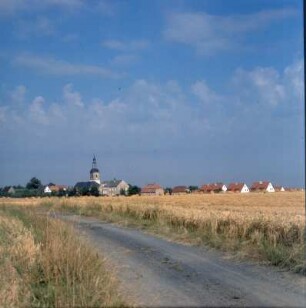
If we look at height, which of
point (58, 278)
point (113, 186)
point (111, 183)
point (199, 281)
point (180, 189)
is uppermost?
point (111, 183)

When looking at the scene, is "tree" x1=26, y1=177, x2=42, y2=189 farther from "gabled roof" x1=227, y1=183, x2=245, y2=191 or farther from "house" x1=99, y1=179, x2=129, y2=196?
"gabled roof" x1=227, y1=183, x2=245, y2=191

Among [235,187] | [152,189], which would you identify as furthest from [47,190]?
[235,187]

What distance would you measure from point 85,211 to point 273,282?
3315cm

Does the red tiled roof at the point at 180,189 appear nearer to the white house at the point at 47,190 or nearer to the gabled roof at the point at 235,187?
the gabled roof at the point at 235,187

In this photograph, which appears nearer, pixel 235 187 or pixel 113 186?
pixel 235 187

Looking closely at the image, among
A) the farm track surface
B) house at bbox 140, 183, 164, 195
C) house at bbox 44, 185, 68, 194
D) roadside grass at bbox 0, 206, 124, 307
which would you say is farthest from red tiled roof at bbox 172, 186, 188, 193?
roadside grass at bbox 0, 206, 124, 307

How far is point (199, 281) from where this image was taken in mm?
10570

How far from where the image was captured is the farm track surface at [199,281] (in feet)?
28.9

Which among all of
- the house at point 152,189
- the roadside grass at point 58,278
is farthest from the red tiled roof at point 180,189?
the roadside grass at point 58,278

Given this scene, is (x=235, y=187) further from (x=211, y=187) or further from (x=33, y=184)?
(x=33, y=184)

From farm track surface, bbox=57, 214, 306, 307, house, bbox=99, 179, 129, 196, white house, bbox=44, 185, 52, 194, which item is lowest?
farm track surface, bbox=57, 214, 306, 307

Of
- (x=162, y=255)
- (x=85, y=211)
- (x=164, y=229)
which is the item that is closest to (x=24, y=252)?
(x=162, y=255)

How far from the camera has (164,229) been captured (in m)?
22.4

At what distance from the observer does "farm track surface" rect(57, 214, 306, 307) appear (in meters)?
8.82
